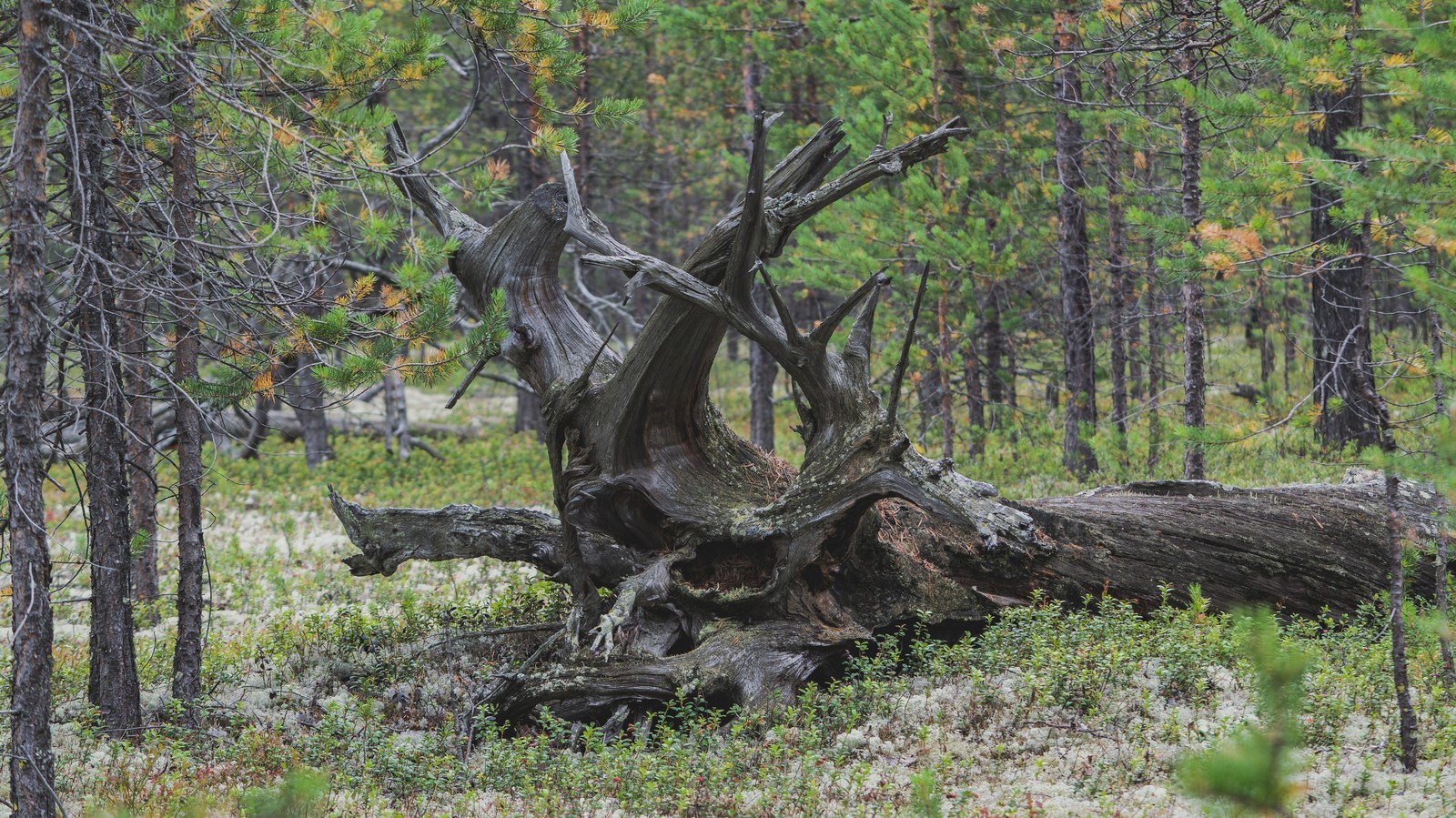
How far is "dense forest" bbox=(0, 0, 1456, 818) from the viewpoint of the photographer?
509cm

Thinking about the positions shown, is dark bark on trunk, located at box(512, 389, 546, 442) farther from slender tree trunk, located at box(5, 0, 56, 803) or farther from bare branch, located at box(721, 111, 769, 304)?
slender tree trunk, located at box(5, 0, 56, 803)

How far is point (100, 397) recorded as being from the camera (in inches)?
243

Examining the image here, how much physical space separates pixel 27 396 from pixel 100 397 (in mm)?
1632

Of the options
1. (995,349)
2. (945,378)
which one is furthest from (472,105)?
(995,349)

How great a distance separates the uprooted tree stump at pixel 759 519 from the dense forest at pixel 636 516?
3 cm

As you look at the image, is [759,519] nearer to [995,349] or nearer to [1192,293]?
[1192,293]

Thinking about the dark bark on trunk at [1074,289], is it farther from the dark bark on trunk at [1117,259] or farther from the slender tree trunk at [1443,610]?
the slender tree trunk at [1443,610]

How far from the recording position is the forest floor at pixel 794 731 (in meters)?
5.05

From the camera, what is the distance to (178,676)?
701cm

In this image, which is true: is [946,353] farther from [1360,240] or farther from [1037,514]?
[1360,240]

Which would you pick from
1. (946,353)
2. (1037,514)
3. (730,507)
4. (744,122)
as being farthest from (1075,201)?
(730,507)

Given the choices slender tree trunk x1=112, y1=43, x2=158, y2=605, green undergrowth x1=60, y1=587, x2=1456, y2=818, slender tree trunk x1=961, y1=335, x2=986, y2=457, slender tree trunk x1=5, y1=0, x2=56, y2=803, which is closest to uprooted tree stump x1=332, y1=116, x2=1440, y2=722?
green undergrowth x1=60, y1=587, x2=1456, y2=818

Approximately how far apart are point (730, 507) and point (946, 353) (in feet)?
24.1

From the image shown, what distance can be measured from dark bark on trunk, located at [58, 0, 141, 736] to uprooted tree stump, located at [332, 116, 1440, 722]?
202 centimetres
